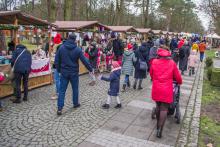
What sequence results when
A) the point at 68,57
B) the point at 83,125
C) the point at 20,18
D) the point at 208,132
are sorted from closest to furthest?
the point at 83,125 < the point at 208,132 < the point at 68,57 < the point at 20,18

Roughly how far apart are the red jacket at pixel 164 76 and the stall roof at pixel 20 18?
16.8ft

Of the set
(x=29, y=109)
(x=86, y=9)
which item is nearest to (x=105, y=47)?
(x=29, y=109)

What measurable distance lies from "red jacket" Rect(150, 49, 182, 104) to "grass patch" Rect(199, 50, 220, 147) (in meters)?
1.29

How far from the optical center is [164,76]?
5.45 meters

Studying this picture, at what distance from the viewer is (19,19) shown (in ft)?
31.2

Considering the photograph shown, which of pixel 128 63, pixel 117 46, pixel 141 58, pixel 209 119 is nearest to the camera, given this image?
pixel 209 119

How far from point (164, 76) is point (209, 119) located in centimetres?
275

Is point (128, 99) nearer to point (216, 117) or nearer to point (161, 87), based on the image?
point (216, 117)

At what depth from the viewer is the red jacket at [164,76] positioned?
5444mm

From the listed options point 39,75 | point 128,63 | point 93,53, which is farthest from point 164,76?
point 93,53

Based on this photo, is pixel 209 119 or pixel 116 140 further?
pixel 209 119

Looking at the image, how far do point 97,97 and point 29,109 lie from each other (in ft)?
7.58

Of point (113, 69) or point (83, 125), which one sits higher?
point (113, 69)

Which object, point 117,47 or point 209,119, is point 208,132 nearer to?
point 209,119
